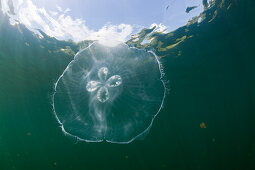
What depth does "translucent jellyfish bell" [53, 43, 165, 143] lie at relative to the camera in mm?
2650

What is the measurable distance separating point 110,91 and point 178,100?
334 inches

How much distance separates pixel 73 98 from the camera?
278cm

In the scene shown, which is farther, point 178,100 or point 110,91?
point 178,100

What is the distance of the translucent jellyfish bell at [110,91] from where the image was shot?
2650mm

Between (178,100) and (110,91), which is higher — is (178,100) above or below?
above

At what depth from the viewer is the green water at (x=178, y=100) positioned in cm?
642

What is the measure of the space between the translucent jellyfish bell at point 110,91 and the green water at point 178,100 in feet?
10.6

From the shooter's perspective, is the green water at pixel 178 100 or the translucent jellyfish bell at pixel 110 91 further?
the green water at pixel 178 100

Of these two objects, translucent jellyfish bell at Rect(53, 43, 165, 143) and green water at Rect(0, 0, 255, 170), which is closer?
translucent jellyfish bell at Rect(53, 43, 165, 143)

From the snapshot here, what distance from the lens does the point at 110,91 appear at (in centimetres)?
272

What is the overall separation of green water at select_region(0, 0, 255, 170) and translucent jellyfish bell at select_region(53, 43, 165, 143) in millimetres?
3223

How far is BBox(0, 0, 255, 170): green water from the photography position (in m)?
6.42

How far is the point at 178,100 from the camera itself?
1024cm

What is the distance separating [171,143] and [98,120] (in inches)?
446
